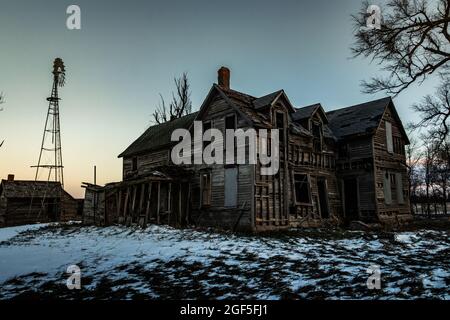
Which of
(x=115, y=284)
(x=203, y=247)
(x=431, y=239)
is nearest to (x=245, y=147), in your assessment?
(x=203, y=247)

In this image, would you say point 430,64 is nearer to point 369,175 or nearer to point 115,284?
point 369,175

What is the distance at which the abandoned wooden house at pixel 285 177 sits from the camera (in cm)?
1695

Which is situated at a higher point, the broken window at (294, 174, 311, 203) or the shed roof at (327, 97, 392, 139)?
the shed roof at (327, 97, 392, 139)

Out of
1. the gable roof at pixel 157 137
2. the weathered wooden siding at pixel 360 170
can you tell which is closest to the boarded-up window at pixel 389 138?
the weathered wooden siding at pixel 360 170

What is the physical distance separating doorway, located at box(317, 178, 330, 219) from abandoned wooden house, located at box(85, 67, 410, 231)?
0.20 feet

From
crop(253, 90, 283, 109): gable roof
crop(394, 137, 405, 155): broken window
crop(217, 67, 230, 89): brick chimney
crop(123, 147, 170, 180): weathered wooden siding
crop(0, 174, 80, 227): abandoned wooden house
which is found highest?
crop(217, 67, 230, 89): brick chimney

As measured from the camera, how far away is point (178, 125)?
25.6 metres

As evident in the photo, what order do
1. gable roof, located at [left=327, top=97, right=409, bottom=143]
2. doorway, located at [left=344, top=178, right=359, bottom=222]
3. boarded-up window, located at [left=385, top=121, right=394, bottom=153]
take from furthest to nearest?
boarded-up window, located at [left=385, top=121, right=394, bottom=153], gable roof, located at [left=327, top=97, right=409, bottom=143], doorway, located at [left=344, top=178, right=359, bottom=222]

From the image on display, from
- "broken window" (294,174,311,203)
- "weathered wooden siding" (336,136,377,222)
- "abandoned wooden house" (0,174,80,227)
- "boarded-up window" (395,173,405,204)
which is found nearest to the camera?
"broken window" (294,174,311,203)

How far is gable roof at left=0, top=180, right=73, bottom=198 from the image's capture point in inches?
1260

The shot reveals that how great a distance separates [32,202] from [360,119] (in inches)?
1234

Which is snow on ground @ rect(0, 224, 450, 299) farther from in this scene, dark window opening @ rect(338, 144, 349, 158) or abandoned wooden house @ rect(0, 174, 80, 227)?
abandoned wooden house @ rect(0, 174, 80, 227)

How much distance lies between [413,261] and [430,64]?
10795mm

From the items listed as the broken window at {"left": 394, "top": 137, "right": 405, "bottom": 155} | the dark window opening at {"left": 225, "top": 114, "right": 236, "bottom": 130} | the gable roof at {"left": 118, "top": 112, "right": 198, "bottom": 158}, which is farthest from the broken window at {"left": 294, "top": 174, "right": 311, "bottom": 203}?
the gable roof at {"left": 118, "top": 112, "right": 198, "bottom": 158}
